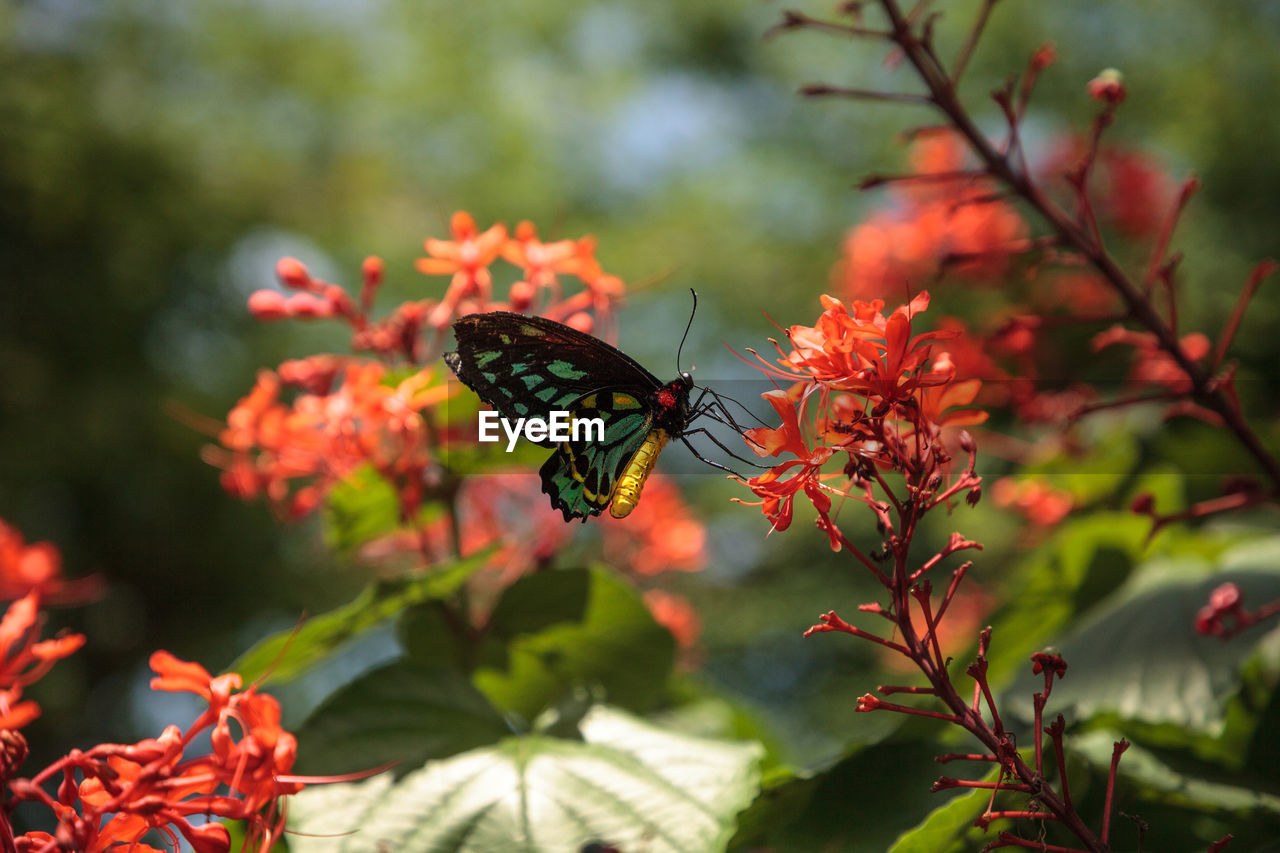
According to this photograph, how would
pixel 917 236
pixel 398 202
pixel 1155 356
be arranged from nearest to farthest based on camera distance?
pixel 1155 356 < pixel 917 236 < pixel 398 202

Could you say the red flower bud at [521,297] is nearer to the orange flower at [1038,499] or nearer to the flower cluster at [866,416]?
the flower cluster at [866,416]

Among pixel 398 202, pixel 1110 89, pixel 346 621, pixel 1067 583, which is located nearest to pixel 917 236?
pixel 1067 583

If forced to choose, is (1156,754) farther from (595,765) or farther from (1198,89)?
(1198,89)

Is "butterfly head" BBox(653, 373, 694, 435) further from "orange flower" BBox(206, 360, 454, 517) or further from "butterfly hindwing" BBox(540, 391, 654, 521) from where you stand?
"orange flower" BBox(206, 360, 454, 517)

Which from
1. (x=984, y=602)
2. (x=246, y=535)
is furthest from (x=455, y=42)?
(x=984, y=602)

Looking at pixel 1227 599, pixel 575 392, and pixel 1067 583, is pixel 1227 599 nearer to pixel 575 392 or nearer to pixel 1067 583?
pixel 1067 583

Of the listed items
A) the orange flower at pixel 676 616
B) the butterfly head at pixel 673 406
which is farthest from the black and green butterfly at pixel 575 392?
the orange flower at pixel 676 616
